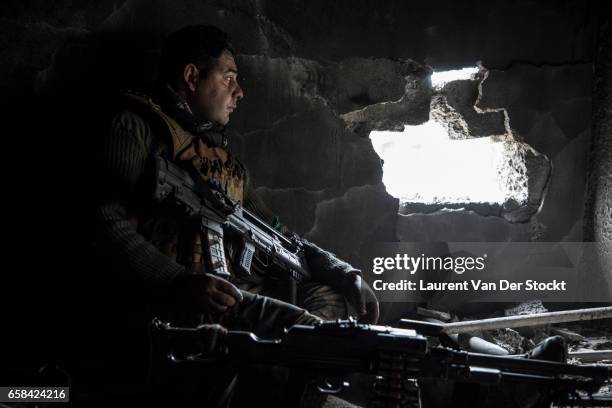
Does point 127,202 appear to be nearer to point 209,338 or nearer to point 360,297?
point 209,338

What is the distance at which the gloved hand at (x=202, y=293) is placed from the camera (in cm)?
212

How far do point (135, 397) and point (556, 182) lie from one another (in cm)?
318

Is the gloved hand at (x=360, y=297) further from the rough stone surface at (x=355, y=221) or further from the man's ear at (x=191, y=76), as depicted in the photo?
the man's ear at (x=191, y=76)

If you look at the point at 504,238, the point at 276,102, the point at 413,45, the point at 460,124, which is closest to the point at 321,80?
the point at 276,102

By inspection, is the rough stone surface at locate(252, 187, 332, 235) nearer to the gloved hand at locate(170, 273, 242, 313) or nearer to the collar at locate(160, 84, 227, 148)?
the collar at locate(160, 84, 227, 148)

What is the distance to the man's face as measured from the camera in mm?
2680

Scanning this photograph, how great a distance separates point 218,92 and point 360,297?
1304 mm

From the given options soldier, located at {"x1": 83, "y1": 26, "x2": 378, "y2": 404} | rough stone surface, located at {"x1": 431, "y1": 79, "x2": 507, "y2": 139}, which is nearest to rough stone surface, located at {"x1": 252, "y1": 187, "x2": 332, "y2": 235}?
soldier, located at {"x1": 83, "y1": 26, "x2": 378, "y2": 404}

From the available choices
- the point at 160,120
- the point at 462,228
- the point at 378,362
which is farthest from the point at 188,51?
the point at 462,228

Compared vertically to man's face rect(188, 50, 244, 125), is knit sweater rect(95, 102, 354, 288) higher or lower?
lower

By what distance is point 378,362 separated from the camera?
172 cm

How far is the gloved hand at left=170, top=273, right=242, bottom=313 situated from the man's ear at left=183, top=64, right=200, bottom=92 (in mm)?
1026

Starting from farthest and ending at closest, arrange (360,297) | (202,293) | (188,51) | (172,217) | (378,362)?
(360,297), (188,51), (172,217), (202,293), (378,362)

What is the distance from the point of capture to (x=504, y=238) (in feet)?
12.7
